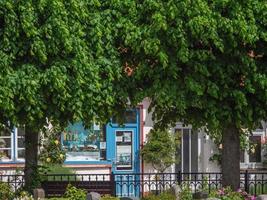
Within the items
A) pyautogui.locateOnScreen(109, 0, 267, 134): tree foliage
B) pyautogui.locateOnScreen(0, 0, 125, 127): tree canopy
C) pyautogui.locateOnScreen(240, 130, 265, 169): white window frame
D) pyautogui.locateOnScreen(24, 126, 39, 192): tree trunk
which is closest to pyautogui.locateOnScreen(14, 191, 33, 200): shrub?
pyautogui.locateOnScreen(24, 126, 39, 192): tree trunk

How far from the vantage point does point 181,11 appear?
14.6 metres

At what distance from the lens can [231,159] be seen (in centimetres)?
1705

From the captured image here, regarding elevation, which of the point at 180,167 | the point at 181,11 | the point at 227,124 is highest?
the point at 181,11

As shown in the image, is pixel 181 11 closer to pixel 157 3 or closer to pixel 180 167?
pixel 157 3

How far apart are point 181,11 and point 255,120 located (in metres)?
3.19

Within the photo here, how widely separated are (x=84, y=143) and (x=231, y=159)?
9.08 m

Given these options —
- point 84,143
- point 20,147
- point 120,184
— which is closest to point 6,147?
point 20,147

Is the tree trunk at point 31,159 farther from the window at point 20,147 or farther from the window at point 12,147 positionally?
the window at point 20,147

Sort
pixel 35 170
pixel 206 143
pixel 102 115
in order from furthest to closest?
pixel 206 143 < pixel 35 170 < pixel 102 115

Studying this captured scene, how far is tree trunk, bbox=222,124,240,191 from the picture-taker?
55.6 feet

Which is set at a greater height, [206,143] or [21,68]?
[21,68]

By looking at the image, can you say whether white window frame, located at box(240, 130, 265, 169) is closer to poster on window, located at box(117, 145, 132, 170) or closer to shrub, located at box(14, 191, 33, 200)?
poster on window, located at box(117, 145, 132, 170)

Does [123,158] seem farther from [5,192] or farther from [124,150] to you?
[5,192]

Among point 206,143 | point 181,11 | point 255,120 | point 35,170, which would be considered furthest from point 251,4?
point 206,143
